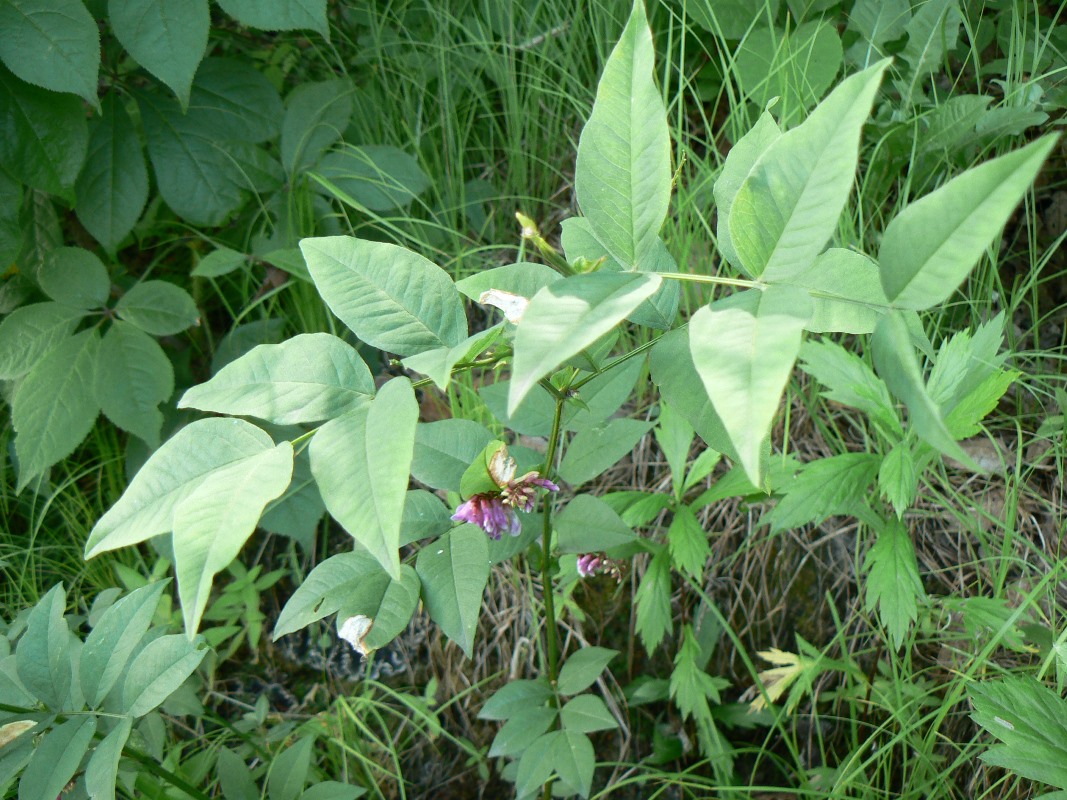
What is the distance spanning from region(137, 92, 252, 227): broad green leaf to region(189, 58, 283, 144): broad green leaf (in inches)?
0.7

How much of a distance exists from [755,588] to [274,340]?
104cm

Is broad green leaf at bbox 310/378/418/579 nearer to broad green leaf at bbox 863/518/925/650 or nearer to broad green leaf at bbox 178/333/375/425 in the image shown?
broad green leaf at bbox 178/333/375/425

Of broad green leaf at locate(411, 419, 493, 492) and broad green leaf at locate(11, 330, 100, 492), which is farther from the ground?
broad green leaf at locate(411, 419, 493, 492)

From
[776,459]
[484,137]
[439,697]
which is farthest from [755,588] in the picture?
[484,137]

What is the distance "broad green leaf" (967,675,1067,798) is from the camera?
2.75 feet

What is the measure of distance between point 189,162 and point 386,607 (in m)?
1.16

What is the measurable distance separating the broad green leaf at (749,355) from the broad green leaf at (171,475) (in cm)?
33

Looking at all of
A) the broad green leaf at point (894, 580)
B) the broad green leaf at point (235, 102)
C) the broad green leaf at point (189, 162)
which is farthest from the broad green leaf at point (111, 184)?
the broad green leaf at point (894, 580)

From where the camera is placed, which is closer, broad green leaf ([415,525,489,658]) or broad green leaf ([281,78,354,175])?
broad green leaf ([415,525,489,658])

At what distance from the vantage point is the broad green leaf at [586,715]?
40.6 inches

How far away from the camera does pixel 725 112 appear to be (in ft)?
5.98

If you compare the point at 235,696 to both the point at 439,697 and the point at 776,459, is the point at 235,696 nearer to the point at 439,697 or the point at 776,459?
the point at 439,697

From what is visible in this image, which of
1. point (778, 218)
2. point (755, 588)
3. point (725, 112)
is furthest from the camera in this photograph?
point (725, 112)

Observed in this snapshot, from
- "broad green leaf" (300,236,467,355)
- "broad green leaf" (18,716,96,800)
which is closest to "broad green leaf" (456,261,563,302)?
"broad green leaf" (300,236,467,355)
